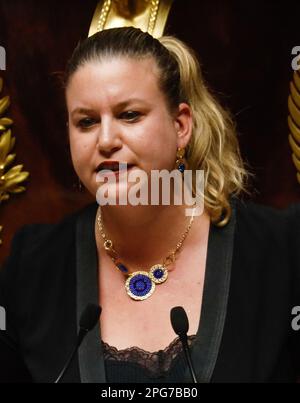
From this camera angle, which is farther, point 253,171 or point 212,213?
point 253,171

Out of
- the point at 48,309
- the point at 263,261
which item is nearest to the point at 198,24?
the point at 263,261

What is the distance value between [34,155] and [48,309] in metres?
0.43

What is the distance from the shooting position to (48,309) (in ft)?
4.57

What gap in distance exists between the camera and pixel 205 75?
1.61 meters

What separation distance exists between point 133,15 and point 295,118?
41 centimetres

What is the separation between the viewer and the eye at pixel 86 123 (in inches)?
51.1

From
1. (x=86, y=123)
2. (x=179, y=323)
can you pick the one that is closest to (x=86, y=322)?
(x=179, y=323)

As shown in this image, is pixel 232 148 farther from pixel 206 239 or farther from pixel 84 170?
pixel 84 170

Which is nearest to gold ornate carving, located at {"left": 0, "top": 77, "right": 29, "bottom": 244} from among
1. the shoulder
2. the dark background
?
the dark background

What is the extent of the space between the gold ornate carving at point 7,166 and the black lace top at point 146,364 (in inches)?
21.2

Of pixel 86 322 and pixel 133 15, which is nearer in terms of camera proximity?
pixel 86 322

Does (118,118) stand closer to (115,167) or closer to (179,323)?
(115,167)
